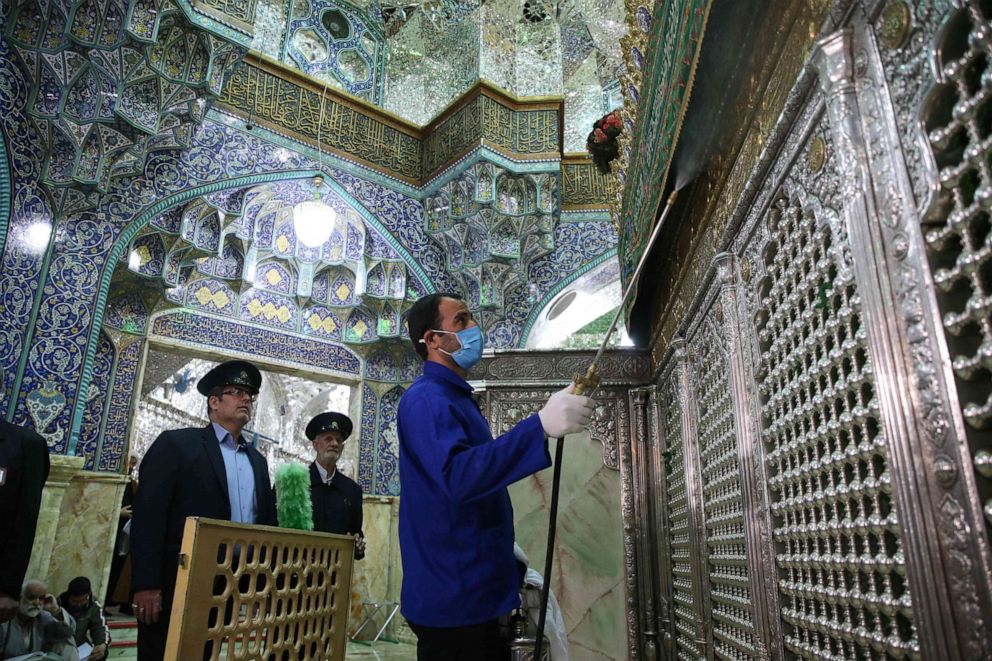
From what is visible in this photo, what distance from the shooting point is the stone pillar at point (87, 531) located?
18.2 ft

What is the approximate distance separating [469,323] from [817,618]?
1.15m

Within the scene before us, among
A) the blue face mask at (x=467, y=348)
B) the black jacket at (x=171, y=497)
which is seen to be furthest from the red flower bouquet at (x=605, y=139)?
the black jacket at (x=171, y=497)

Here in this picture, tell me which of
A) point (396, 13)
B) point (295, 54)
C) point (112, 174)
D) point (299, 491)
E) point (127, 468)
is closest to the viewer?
point (299, 491)

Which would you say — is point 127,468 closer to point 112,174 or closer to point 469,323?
point 112,174

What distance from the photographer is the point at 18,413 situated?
4.75 m

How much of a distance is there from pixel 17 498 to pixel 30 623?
4.74ft

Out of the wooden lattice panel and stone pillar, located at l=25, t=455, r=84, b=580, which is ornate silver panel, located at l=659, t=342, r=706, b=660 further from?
stone pillar, located at l=25, t=455, r=84, b=580

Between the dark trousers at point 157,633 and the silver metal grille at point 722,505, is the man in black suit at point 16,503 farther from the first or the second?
the silver metal grille at point 722,505

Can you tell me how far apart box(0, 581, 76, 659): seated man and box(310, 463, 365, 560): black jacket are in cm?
150

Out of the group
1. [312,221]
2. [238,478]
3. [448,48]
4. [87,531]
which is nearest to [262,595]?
[238,478]

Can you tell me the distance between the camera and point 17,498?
259cm

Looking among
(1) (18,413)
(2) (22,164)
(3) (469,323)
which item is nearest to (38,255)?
(2) (22,164)

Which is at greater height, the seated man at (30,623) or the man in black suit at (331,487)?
the man in black suit at (331,487)

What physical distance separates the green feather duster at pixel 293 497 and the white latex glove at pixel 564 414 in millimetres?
984
